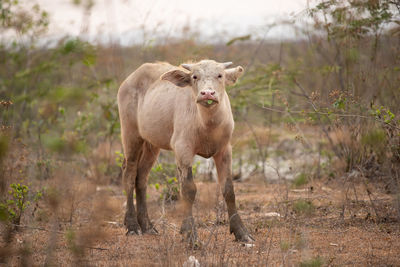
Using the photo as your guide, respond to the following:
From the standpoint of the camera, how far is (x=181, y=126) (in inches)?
227

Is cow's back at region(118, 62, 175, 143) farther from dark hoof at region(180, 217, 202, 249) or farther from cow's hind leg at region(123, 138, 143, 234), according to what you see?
dark hoof at region(180, 217, 202, 249)

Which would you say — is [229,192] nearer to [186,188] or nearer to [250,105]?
[186,188]

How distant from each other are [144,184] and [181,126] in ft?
4.83

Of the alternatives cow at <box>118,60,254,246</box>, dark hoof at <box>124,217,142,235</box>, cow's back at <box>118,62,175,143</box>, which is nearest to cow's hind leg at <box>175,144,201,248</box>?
cow at <box>118,60,254,246</box>

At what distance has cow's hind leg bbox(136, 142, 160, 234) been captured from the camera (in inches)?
260

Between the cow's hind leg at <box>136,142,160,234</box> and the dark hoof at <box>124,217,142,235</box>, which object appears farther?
the cow's hind leg at <box>136,142,160,234</box>

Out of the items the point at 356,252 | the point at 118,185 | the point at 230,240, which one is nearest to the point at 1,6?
the point at 118,185

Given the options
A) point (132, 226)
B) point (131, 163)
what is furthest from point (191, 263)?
point (131, 163)

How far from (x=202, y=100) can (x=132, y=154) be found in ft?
7.26

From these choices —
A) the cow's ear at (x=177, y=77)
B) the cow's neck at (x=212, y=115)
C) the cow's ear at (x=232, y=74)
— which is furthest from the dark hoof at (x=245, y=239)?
the cow's ear at (x=177, y=77)

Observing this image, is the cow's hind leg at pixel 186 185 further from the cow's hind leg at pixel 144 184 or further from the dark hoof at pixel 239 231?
the cow's hind leg at pixel 144 184

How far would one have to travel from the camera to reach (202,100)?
5035mm

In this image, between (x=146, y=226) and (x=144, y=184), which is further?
(x=144, y=184)

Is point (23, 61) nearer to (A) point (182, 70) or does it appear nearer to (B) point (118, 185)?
(B) point (118, 185)
